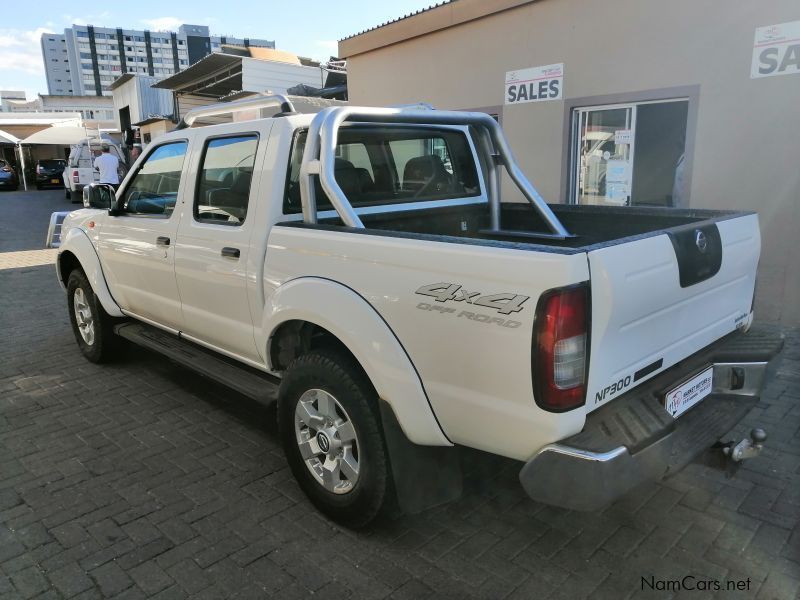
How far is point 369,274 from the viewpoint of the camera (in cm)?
250

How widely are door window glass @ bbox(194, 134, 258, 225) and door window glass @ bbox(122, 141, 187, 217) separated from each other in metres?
0.30

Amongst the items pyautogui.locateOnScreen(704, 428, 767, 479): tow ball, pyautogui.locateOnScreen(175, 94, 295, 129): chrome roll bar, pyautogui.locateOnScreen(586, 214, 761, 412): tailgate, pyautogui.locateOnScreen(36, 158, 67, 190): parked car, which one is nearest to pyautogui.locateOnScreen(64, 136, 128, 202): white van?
pyautogui.locateOnScreen(36, 158, 67, 190): parked car

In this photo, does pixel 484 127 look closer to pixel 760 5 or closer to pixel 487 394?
pixel 487 394

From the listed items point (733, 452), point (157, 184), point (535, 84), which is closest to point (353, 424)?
point (733, 452)

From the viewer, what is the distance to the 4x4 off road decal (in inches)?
80.8

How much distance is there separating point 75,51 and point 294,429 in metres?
155

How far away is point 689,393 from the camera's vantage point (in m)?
2.61

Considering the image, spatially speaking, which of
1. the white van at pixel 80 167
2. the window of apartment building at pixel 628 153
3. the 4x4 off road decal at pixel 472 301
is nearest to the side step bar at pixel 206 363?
the 4x4 off road decal at pixel 472 301

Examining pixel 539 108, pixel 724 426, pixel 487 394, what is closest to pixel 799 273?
pixel 539 108

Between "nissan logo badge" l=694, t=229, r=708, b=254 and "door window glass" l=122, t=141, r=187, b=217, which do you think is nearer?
"nissan logo badge" l=694, t=229, r=708, b=254

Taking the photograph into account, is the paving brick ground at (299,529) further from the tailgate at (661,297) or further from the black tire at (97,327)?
the black tire at (97,327)

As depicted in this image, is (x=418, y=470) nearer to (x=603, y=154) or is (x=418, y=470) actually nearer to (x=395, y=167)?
(x=395, y=167)

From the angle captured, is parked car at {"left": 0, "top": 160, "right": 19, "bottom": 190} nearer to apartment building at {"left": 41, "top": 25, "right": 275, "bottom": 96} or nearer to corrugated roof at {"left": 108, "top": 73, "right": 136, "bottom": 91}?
corrugated roof at {"left": 108, "top": 73, "right": 136, "bottom": 91}

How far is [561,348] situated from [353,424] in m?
1.04
